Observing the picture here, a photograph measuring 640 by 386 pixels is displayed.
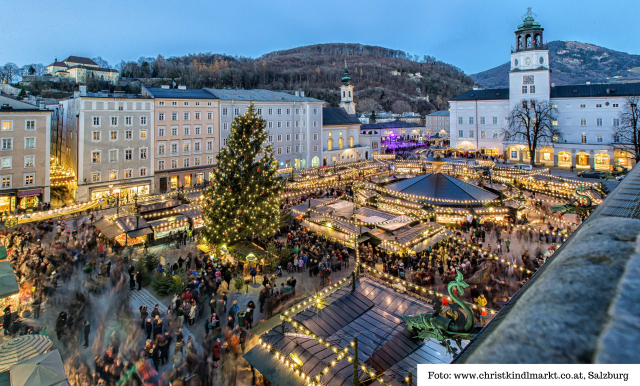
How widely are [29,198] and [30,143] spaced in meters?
4.49

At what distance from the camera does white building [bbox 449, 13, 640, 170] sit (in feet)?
159

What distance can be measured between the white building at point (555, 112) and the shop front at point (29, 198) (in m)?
57.8

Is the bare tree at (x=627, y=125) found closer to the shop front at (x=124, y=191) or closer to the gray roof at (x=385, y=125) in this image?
the gray roof at (x=385, y=125)

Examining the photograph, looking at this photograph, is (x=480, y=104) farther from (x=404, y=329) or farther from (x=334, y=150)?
(x=404, y=329)

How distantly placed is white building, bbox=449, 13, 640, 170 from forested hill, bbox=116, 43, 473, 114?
65690mm

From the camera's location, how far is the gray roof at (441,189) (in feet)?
76.8

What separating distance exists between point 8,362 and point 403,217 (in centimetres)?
1691

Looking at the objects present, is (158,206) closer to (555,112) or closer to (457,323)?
(457,323)

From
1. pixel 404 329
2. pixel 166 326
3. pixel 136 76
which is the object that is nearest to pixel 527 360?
pixel 404 329

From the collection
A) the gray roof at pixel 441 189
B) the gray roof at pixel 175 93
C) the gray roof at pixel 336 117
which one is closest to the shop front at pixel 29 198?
the gray roof at pixel 175 93

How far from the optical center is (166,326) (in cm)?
1215

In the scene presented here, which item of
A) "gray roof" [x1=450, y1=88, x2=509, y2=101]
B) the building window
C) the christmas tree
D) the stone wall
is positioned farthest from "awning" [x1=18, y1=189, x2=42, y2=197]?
"gray roof" [x1=450, y1=88, x2=509, y2=101]

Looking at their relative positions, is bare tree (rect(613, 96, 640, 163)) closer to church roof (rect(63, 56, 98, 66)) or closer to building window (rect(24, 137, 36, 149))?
building window (rect(24, 137, 36, 149))

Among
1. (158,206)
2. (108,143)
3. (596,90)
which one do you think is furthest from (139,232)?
(596,90)
